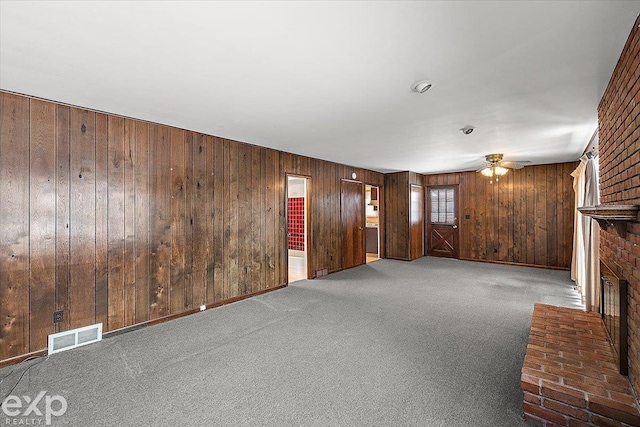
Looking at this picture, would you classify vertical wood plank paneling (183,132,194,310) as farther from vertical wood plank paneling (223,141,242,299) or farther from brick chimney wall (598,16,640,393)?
brick chimney wall (598,16,640,393)

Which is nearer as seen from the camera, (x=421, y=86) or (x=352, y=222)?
(x=421, y=86)

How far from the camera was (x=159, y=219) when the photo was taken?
352 cm

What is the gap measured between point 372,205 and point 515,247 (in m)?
4.11

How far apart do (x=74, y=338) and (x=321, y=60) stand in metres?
3.47

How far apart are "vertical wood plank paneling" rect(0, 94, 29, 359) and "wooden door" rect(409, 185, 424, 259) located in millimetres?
7156

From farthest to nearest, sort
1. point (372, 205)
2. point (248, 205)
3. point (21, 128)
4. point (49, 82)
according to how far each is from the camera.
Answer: point (372, 205)
point (248, 205)
point (21, 128)
point (49, 82)

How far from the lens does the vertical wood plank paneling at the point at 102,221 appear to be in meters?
3.04

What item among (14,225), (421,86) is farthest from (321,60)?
(14,225)

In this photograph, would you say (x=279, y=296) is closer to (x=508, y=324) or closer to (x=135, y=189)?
(x=135, y=189)

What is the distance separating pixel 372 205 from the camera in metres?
9.55

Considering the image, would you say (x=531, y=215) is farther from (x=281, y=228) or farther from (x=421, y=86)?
(x=421, y=86)

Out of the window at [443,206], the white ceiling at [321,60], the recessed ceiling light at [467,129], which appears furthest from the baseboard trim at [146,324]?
the window at [443,206]

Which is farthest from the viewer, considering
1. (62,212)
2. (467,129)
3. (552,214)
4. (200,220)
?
(552,214)

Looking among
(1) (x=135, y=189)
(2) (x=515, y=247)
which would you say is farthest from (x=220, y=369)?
(2) (x=515, y=247)
